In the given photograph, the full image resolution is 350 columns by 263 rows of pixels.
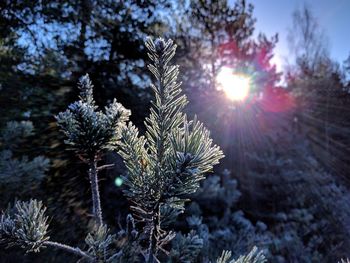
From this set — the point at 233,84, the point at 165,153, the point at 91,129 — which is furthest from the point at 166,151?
the point at 233,84

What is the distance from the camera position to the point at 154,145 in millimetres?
508

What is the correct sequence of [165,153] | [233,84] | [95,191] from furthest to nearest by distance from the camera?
[233,84]
[95,191]
[165,153]

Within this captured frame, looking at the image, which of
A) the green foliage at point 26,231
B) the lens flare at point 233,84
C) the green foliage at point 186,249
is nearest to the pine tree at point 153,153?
the green foliage at point 26,231

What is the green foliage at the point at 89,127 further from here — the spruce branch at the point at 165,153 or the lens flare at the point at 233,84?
the lens flare at the point at 233,84

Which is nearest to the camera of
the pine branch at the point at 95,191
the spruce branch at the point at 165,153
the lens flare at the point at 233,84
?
the spruce branch at the point at 165,153

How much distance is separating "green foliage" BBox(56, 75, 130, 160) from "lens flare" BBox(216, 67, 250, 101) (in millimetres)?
5978

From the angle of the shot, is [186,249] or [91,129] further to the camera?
[186,249]

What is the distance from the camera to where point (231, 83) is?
23.8 feet

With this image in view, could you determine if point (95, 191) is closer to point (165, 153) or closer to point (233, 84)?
point (165, 153)

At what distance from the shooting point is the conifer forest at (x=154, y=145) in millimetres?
511

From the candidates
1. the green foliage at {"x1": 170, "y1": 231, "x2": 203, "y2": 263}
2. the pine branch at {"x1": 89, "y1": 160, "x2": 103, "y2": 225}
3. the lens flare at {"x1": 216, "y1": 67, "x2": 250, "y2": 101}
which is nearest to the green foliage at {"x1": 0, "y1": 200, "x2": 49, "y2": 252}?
the pine branch at {"x1": 89, "y1": 160, "x2": 103, "y2": 225}

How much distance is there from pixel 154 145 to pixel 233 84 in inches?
277

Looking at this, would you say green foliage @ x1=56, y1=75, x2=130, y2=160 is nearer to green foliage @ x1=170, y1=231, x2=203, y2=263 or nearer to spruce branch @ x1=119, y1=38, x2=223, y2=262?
spruce branch @ x1=119, y1=38, x2=223, y2=262

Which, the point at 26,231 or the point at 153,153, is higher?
the point at 153,153
